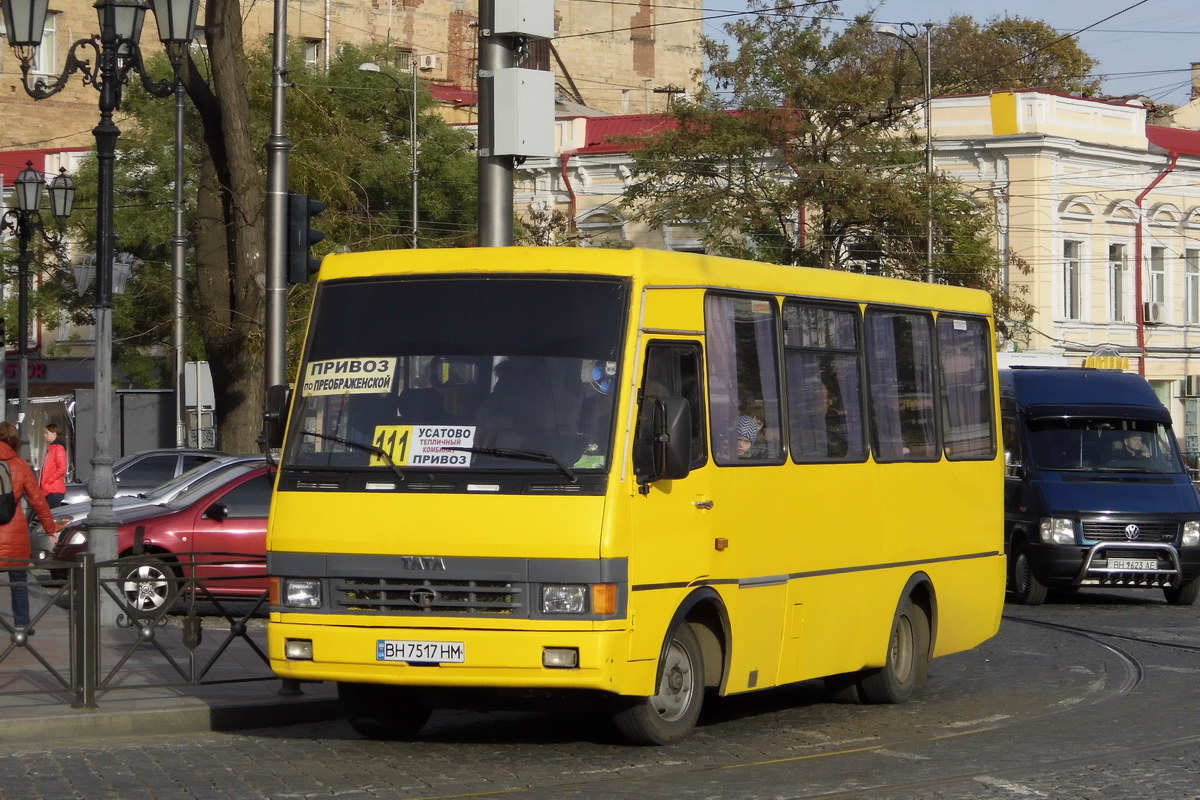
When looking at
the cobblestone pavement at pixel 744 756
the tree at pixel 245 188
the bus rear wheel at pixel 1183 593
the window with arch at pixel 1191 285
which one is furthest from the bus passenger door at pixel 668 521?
the window with arch at pixel 1191 285

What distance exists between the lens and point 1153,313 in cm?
5288

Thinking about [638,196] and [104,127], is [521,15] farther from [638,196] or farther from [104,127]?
[638,196]

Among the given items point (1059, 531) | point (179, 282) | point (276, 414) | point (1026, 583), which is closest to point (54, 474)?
point (179, 282)

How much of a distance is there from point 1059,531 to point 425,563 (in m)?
12.5

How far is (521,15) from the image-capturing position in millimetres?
15016

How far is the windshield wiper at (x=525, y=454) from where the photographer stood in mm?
10055

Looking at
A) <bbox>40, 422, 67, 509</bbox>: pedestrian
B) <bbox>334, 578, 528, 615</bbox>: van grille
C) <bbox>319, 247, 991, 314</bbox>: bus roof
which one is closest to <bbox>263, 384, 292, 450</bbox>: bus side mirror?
<bbox>319, 247, 991, 314</bbox>: bus roof

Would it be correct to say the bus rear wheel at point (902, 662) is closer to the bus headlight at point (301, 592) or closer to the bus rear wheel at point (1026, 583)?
the bus headlight at point (301, 592)

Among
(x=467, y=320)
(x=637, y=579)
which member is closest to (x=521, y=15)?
(x=467, y=320)

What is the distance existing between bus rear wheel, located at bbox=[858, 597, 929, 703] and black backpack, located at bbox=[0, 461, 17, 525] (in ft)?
20.2

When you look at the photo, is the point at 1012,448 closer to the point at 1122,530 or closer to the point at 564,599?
the point at 1122,530

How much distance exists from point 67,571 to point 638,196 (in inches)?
1343

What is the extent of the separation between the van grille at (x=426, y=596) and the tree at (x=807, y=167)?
32171 mm

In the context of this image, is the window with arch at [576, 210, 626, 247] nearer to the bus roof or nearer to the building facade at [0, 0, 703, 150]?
the building facade at [0, 0, 703, 150]
